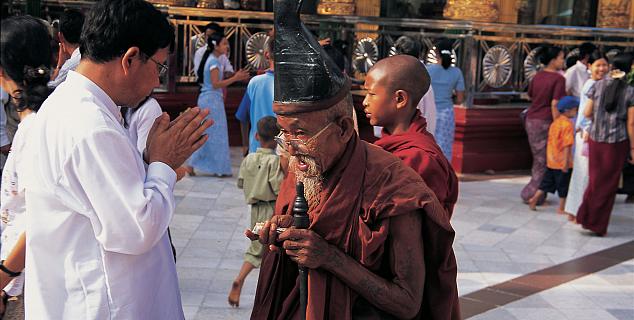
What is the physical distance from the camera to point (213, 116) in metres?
10.0

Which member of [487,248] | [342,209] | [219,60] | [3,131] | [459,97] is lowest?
[487,248]

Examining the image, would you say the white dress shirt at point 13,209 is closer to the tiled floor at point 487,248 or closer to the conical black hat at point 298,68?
the conical black hat at point 298,68

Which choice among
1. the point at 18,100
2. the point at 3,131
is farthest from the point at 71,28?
the point at 18,100

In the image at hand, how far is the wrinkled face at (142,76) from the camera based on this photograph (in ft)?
7.75

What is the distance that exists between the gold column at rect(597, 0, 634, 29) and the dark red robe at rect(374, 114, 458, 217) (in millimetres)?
12323

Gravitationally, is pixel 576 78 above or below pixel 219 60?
below

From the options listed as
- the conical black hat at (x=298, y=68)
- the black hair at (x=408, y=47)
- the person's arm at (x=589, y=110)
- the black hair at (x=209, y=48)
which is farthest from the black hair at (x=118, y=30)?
the black hair at (x=209, y=48)

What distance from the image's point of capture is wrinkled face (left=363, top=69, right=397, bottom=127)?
350 cm

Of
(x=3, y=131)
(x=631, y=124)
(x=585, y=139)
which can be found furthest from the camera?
(x=585, y=139)

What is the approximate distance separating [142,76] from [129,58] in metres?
0.07

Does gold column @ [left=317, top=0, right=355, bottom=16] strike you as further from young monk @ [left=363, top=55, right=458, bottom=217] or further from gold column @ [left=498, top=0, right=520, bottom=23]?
young monk @ [left=363, top=55, right=458, bottom=217]

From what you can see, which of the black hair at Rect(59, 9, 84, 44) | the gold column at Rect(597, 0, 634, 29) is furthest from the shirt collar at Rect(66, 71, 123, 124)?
the gold column at Rect(597, 0, 634, 29)

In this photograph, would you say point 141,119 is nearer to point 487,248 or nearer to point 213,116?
point 487,248

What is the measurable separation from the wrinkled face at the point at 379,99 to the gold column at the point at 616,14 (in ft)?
40.8
